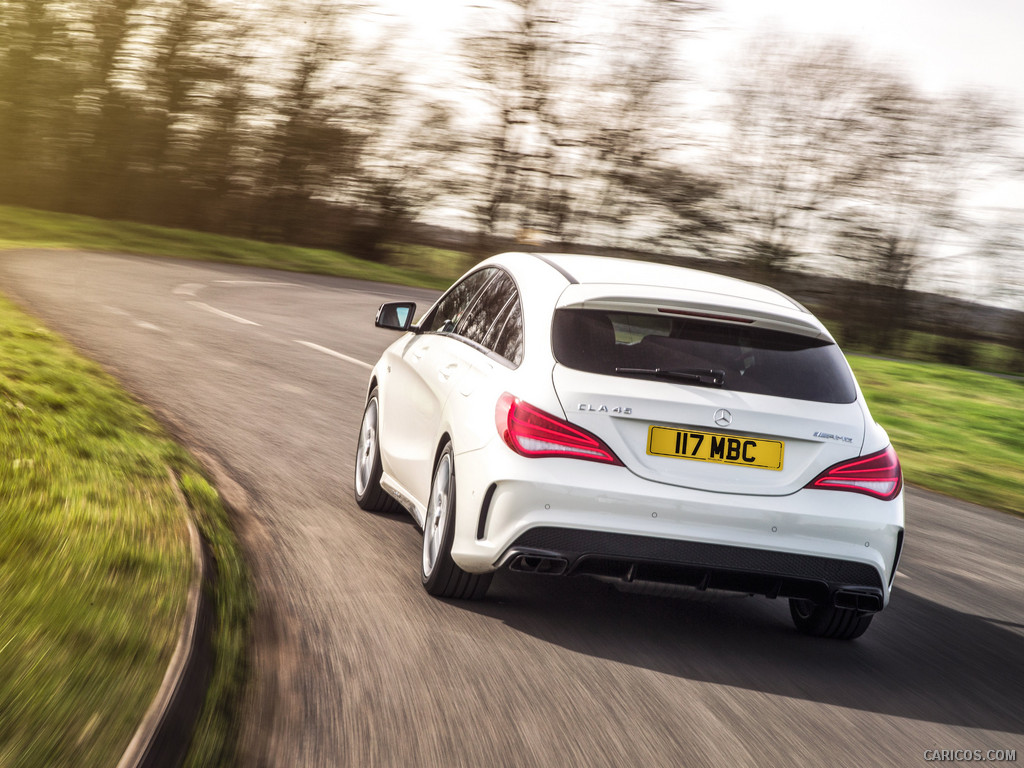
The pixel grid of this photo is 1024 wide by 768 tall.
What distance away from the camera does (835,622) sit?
17.7 ft

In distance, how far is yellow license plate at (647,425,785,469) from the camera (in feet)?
15.5

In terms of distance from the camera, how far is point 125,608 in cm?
427

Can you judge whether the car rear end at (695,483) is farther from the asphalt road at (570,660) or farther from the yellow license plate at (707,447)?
the asphalt road at (570,660)

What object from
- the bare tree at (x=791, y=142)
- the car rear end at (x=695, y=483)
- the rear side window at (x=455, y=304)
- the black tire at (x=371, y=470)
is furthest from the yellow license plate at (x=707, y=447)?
the bare tree at (x=791, y=142)

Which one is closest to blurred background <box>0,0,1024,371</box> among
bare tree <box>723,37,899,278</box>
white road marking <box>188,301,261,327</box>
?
bare tree <box>723,37,899,278</box>

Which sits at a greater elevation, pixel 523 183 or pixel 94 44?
pixel 94 44

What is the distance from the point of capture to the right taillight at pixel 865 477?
483 centimetres

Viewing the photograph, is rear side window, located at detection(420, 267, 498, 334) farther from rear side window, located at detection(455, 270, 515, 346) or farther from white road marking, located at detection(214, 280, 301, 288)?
white road marking, located at detection(214, 280, 301, 288)

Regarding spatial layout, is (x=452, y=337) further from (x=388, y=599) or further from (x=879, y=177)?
(x=879, y=177)

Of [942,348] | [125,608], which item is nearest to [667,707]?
[125,608]

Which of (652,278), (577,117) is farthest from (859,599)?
(577,117)

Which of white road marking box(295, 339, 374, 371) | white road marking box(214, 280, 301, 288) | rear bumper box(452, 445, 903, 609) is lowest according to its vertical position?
white road marking box(214, 280, 301, 288)

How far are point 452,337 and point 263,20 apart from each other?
37.4 metres

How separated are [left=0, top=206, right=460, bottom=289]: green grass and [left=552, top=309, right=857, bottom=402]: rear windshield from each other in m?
27.2
